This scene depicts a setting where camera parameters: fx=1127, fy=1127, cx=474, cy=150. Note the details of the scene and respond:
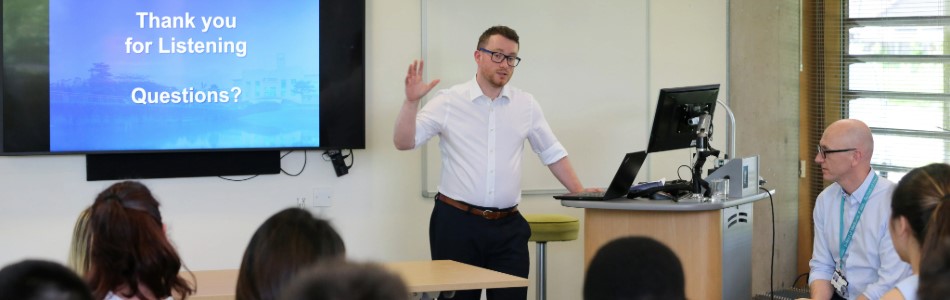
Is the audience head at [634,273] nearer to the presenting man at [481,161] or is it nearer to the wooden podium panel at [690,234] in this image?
the wooden podium panel at [690,234]

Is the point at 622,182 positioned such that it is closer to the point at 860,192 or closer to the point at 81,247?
the point at 860,192

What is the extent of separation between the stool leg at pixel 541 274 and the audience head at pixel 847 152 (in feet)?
6.01

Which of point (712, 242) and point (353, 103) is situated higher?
point (353, 103)

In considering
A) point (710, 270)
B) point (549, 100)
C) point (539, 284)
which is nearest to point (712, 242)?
point (710, 270)

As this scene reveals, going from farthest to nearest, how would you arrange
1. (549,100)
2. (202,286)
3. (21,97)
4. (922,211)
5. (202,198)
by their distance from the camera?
(549,100), (202,198), (21,97), (202,286), (922,211)

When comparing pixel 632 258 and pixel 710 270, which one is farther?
pixel 710 270

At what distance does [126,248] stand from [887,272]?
108 inches

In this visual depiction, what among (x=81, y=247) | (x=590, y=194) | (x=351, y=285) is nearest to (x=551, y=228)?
(x=590, y=194)

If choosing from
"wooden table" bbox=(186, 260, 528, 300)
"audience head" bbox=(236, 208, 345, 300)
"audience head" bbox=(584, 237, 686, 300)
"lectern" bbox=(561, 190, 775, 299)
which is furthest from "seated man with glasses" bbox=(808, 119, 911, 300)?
"audience head" bbox=(236, 208, 345, 300)

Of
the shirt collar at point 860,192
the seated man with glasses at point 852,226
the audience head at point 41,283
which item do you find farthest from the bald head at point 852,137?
the audience head at point 41,283

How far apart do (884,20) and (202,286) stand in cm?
452

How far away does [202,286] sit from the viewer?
4.07 meters

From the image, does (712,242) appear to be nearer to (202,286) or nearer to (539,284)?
(539,284)

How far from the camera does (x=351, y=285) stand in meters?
1.40
